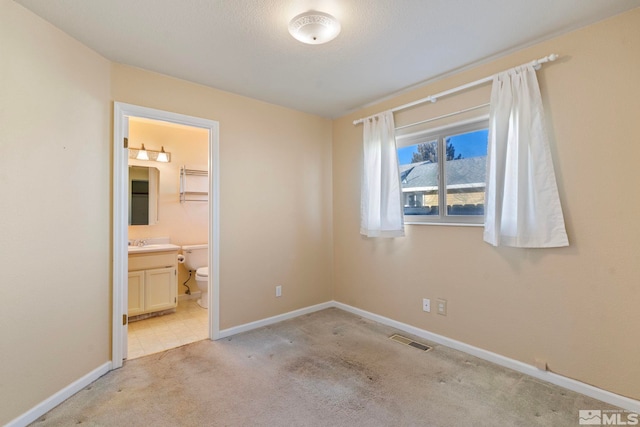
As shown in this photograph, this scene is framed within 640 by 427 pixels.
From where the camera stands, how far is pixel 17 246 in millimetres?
1696

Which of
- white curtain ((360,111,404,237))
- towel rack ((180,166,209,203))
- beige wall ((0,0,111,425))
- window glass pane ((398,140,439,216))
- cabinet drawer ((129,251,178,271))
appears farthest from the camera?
towel rack ((180,166,209,203))

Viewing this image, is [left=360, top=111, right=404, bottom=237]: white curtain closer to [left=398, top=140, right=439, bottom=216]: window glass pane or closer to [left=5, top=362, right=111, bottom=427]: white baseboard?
[left=398, top=140, right=439, bottom=216]: window glass pane

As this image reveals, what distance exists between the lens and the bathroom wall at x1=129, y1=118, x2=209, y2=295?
152 inches

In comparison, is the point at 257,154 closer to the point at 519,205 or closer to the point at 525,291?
the point at 519,205

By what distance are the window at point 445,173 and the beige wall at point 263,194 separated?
113 cm

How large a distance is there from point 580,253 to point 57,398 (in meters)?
3.47

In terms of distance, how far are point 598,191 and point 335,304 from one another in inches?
110

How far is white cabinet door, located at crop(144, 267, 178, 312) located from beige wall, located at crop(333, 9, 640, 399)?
3.05 metres

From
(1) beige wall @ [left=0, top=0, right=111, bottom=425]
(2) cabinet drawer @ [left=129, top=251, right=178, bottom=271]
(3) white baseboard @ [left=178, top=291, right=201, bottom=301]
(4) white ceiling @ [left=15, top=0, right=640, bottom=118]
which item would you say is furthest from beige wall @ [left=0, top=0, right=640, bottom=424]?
(3) white baseboard @ [left=178, top=291, right=201, bottom=301]

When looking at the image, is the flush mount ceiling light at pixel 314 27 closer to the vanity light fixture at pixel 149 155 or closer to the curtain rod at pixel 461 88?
the curtain rod at pixel 461 88

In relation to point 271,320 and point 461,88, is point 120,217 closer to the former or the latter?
point 271,320

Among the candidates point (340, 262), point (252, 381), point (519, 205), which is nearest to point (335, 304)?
point (340, 262)

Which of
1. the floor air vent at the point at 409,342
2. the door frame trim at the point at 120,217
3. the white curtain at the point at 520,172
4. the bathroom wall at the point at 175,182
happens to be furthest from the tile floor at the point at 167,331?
the white curtain at the point at 520,172

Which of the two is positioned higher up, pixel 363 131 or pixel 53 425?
pixel 363 131
